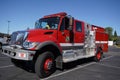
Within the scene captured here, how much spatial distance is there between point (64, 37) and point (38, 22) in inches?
70.5

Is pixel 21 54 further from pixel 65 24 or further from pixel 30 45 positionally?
pixel 65 24

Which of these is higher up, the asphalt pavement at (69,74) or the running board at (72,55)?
the running board at (72,55)

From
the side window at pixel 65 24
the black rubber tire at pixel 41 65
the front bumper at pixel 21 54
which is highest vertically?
the side window at pixel 65 24

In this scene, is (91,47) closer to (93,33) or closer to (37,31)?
(93,33)

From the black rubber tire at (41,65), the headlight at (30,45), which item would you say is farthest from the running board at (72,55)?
the headlight at (30,45)

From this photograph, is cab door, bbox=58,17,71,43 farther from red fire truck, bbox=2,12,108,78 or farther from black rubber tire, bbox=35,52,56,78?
black rubber tire, bbox=35,52,56,78

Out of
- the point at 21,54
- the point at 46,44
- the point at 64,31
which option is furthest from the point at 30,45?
the point at 64,31

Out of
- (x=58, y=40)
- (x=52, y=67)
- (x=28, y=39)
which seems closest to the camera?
(x=28, y=39)

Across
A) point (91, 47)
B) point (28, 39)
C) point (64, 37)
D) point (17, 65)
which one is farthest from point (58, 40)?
point (91, 47)

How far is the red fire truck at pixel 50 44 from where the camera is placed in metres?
6.09

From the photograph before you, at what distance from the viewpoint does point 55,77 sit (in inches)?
261

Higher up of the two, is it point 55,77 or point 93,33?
point 93,33

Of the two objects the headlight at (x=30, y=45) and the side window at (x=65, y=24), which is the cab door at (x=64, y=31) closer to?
the side window at (x=65, y=24)

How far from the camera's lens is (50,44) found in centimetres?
661
